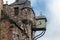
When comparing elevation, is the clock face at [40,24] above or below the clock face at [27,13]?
below

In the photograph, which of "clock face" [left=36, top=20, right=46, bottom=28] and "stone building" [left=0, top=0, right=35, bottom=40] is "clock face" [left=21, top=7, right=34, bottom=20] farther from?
"clock face" [left=36, top=20, right=46, bottom=28]

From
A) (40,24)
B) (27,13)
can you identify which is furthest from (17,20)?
(27,13)

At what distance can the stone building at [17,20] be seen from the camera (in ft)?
123

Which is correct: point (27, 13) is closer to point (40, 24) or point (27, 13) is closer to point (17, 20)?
point (40, 24)

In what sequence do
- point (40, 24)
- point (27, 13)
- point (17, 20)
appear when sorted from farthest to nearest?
point (27, 13) < point (40, 24) < point (17, 20)

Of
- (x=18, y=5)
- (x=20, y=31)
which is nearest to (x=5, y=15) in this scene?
(x=20, y=31)

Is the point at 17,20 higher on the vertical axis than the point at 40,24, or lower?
higher

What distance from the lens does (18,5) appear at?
2141 inches

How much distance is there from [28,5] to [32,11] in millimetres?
1026

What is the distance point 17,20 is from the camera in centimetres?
4603

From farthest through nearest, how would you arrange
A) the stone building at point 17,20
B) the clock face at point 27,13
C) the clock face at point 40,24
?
1. the clock face at point 27,13
2. the clock face at point 40,24
3. the stone building at point 17,20

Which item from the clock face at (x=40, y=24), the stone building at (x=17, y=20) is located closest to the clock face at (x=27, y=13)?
the stone building at (x=17, y=20)

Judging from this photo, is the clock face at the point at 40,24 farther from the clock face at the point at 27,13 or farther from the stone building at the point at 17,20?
the clock face at the point at 27,13

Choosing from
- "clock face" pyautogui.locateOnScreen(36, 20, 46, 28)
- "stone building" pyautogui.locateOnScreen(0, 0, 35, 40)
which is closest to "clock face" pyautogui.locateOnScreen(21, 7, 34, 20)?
"stone building" pyautogui.locateOnScreen(0, 0, 35, 40)
